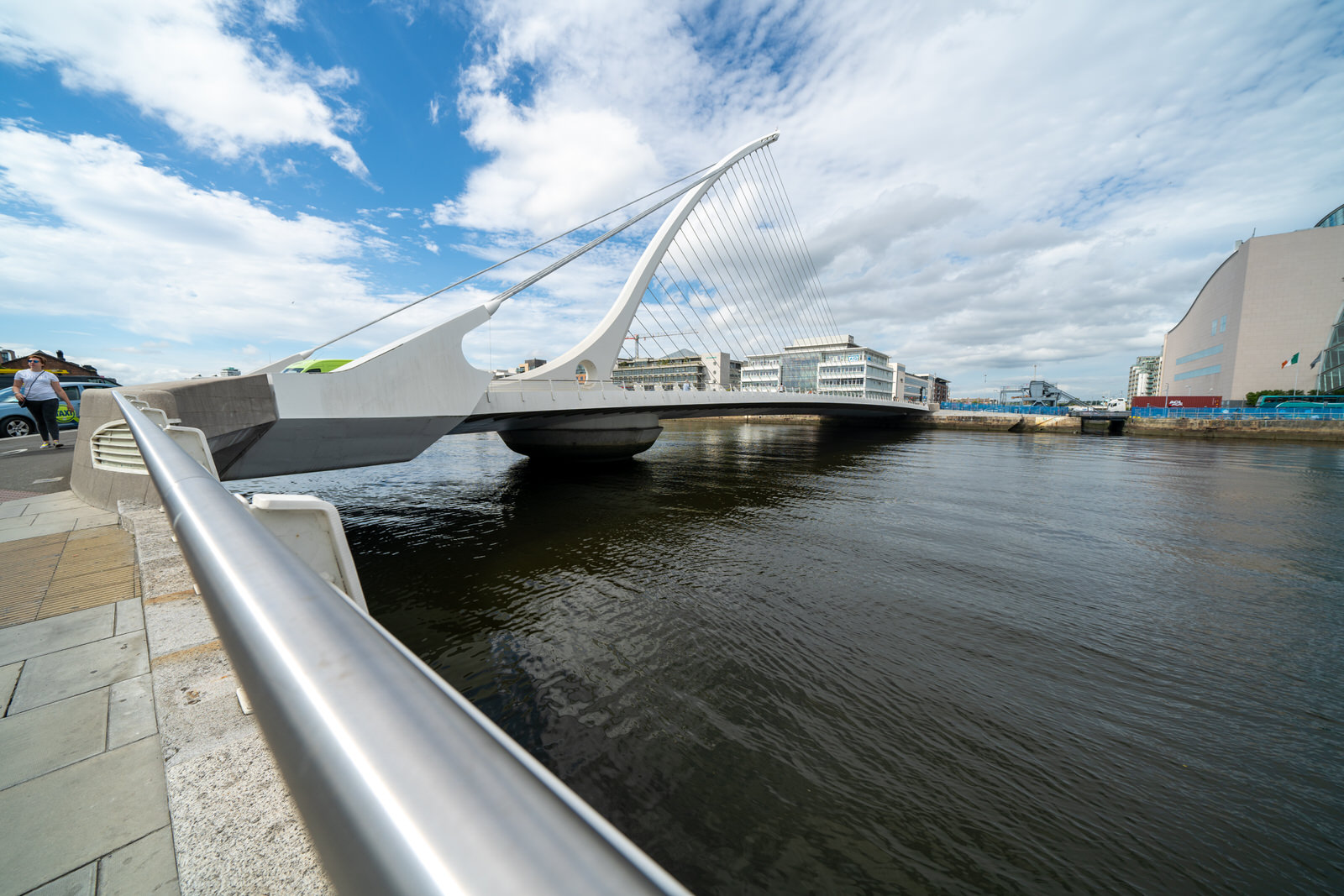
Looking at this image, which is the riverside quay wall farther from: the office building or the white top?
the white top

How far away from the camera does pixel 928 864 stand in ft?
11.9

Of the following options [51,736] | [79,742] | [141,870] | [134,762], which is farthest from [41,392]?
[141,870]

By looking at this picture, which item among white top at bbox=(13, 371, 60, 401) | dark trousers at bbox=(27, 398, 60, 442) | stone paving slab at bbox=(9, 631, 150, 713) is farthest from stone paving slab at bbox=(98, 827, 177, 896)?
dark trousers at bbox=(27, 398, 60, 442)

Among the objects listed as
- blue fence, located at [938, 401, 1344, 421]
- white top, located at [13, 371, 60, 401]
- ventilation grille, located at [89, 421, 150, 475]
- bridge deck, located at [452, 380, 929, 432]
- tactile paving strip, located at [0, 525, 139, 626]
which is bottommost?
blue fence, located at [938, 401, 1344, 421]

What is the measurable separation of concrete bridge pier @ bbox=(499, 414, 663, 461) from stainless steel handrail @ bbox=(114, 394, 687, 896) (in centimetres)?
2067

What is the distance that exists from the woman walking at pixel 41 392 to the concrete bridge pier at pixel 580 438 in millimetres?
11680

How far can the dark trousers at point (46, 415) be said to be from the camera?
10.8m

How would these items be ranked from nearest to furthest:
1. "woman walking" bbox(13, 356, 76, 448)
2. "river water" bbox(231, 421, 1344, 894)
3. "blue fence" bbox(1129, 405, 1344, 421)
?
"river water" bbox(231, 421, 1344, 894) → "woman walking" bbox(13, 356, 76, 448) → "blue fence" bbox(1129, 405, 1344, 421)

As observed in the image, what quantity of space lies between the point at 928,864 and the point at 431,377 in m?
11.3

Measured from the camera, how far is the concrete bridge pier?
69.9ft

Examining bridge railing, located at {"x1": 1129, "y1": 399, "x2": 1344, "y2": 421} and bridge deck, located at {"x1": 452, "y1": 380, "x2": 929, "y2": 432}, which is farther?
bridge railing, located at {"x1": 1129, "y1": 399, "x2": 1344, "y2": 421}

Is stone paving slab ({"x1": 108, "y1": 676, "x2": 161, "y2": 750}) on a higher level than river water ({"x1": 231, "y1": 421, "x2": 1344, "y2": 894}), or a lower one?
higher

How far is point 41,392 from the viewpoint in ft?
33.9

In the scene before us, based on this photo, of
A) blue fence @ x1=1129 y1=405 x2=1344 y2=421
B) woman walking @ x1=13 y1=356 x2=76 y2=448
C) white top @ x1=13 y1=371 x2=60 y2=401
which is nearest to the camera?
woman walking @ x1=13 y1=356 x2=76 y2=448
